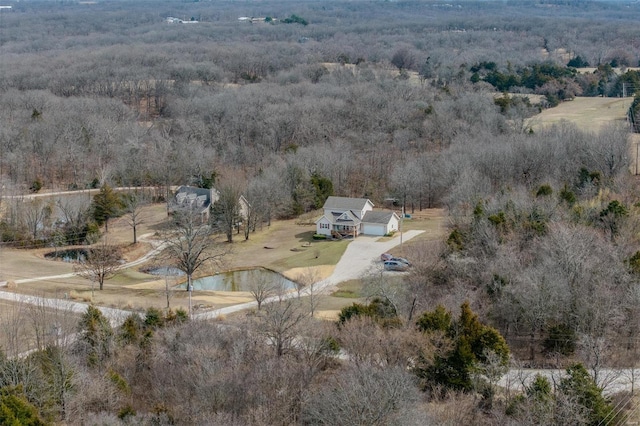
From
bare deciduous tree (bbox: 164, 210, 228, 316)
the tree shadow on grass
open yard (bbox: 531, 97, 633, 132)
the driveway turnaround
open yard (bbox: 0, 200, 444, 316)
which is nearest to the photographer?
the driveway turnaround

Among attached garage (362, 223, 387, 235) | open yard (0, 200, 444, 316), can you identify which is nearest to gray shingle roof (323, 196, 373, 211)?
attached garage (362, 223, 387, 235)

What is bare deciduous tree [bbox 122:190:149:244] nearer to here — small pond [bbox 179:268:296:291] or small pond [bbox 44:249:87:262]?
→ small pond [bbox 44:249:87:262]

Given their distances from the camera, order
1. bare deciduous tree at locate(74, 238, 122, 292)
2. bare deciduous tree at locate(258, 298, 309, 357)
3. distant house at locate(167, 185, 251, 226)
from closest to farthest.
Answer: bare deciduous tree at locate(258, 298, 309, 357)
bare deciduous tree at locate(74, 238, 122, 292)
distant house at locate(167, 185, 251, 226)

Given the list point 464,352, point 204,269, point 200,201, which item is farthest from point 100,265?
point 464,352

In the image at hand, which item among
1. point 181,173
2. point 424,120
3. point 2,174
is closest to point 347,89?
point 424,120

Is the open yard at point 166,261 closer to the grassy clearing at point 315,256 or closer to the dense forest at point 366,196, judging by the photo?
the grassy clearing at point 315,256

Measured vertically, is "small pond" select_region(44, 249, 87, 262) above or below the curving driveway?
below

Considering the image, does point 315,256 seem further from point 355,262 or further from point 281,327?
point 281,327

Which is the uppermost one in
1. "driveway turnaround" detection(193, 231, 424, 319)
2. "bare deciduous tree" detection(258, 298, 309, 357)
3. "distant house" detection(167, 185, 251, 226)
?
"bare deciduous tree" detection(258, 298, 309, 357)
